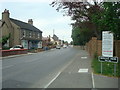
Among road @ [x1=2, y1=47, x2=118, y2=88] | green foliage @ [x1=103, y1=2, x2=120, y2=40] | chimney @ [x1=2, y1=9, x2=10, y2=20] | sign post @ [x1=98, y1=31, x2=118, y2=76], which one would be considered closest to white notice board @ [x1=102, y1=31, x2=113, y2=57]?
sign post @ [x1=98, y1=31, x2=118, y2=76]

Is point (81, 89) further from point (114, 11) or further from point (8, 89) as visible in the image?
point (114, 11)

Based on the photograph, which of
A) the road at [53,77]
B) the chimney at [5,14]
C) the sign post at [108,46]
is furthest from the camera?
the chimney at [5,14]

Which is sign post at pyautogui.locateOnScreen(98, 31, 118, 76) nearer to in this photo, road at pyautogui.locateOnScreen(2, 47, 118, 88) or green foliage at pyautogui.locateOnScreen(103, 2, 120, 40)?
green foliage at pyautogui.locateOnScreen(103, 2, 120, 40)

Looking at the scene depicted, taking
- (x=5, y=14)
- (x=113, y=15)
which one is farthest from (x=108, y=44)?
(x=5, y=14)

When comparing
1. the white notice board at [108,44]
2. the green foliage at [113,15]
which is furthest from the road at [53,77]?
the green foliage at [113,15]

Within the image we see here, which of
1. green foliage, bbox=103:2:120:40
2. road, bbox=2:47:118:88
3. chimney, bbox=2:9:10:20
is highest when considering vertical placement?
chimney, bbox=2:9:10:20

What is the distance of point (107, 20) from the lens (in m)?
10.3

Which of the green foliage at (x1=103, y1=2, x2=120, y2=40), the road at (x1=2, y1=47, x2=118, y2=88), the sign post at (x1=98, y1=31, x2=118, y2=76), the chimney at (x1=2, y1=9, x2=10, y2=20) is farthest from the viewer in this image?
the chimney at (x1=2, y1=9, x2=10, y2=20)

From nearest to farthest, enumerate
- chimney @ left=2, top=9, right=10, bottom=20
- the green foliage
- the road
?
1. the road
2. the green foliage
3. chimney @ left=2, top=9, right=10, bottom=20

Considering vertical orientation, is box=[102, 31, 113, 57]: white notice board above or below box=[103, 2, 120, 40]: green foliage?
below

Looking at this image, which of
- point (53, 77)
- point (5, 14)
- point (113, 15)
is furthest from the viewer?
point (5, 14)

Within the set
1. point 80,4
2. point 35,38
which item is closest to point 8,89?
point 80,4

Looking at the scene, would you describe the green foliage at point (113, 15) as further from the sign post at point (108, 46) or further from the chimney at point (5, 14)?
the chimney at point (5, 14)

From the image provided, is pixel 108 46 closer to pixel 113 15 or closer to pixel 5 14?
pixel 113 15
